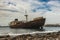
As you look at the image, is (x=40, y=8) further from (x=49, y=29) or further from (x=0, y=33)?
(x=0, y=33)

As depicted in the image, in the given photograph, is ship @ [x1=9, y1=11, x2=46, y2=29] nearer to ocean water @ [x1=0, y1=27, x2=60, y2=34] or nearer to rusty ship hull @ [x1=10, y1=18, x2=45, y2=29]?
rusty ship hull @ [x1=10, y1=18, x2=45, y2=29]

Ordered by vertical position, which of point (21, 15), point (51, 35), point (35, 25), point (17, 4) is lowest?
point (51, 35)

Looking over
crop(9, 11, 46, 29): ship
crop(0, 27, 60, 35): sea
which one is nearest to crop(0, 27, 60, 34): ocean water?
crop(0, 27, 60, 35): sea

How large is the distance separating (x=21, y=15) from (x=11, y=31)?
387mm

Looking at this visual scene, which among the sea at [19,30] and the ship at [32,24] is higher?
the ship at [32,24]

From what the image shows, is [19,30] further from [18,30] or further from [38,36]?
[38,36]

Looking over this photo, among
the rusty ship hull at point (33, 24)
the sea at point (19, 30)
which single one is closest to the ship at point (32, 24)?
the rusty ship hull at point (33, 24)

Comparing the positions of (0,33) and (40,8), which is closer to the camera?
(0,33)

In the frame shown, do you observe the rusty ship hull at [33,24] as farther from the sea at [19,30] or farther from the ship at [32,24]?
the sea at [19,30]

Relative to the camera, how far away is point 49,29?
3.43 m

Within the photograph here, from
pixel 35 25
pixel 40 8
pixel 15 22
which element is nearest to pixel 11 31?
pixel 15 22

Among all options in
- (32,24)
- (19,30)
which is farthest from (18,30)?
(32,24)

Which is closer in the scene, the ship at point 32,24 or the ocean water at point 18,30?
the ocean water at point 18,30

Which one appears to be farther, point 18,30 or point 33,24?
point 33,24
